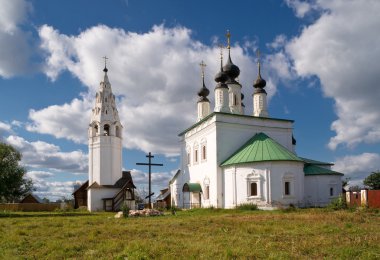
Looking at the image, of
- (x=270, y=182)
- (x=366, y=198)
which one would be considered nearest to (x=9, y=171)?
(x=270, y=182)

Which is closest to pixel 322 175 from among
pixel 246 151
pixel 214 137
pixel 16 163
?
pixel 246 151

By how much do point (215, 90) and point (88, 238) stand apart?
23137 millimetres

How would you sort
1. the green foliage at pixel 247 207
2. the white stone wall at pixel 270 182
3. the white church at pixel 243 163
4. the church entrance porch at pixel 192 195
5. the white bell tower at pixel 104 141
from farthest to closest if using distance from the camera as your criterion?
1. the white bell tower at pixel 104 141
2. the church entrance porch at pixel 192 195
3. the white church at pixel 243 163
4. the white stone wall at pixel 270 182
5. the green foliage at pixel 247 207

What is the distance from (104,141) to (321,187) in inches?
826

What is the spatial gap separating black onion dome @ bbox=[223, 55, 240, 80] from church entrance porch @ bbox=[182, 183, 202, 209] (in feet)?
34.7

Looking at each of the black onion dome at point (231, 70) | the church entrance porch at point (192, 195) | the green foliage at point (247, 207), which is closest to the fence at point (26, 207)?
the church entrance porch at point (192, 195)

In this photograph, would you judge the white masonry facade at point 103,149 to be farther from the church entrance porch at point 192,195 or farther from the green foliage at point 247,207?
the green foliage at point 247,207

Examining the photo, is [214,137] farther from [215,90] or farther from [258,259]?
[258,259]

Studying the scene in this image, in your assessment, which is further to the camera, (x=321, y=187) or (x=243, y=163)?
(x=321, y=187)

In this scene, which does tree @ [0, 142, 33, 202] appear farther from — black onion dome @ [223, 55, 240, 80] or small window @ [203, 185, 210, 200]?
black onion dome @ [223, 55, 240, 80]

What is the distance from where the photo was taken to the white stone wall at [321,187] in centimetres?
2784

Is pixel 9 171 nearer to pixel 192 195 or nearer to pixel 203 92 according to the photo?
pixel 192 195

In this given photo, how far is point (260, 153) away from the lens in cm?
2659

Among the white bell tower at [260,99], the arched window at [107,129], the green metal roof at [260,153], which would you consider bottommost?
the green metal roof at [260,153]
